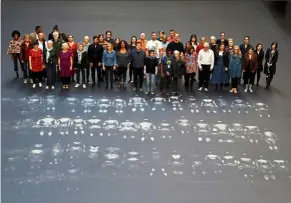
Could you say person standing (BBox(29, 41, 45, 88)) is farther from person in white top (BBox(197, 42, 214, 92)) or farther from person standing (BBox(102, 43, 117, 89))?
person in white top (BBox(197, 42, 214, 92))

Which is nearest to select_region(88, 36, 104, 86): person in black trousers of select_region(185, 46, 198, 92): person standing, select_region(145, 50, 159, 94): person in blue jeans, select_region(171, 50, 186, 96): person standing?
select_region(145, 50, 159, 94): person in blue jeans

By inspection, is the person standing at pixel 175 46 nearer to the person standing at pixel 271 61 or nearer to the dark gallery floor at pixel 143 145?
the dark gallery floor at pixel 143 145

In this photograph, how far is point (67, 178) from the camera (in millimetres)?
10953

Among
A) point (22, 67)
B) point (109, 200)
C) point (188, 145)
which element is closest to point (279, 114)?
point (188, 145)

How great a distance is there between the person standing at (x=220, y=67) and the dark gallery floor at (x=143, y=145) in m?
0.41

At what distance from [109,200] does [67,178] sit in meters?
1.19

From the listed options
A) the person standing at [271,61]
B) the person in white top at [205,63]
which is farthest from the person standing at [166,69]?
the person standing at [271,61]

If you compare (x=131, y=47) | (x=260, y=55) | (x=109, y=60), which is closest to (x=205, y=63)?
(x=260, y=55)

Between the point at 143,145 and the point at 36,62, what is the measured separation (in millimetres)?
4468

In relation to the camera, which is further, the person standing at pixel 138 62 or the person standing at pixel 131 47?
the person standing at pixel 131 47

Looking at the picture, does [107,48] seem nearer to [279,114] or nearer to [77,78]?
[77,78]

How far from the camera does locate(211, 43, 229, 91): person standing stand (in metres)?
14.5

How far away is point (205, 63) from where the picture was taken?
14.6 metres

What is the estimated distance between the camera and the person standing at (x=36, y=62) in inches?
570
